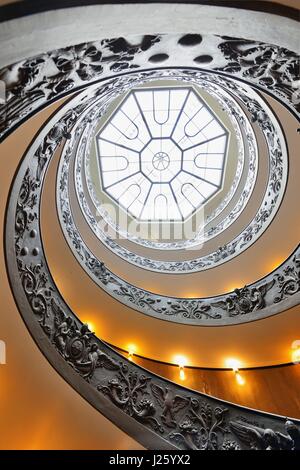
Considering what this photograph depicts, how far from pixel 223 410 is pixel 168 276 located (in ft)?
16.0

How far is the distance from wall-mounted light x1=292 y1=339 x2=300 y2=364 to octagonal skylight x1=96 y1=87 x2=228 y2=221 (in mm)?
5525

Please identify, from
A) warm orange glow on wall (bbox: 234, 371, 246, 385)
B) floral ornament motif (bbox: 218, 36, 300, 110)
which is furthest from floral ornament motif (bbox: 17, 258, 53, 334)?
warm orange glow on wall (bbox: 234, 371, 246, 385)

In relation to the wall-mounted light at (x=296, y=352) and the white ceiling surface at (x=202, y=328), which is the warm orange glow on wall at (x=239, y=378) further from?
the wall-mounted light at (x=296, y=352)

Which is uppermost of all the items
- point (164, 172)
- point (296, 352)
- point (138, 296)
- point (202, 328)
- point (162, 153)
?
point (162, 153)

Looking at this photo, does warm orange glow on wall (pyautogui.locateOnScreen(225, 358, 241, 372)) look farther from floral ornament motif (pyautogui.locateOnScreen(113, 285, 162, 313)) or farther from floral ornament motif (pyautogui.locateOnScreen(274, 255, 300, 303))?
floral ornament motif (pyautogui.locateOnScreen(113, 285, 162, 313))

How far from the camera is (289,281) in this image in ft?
24.2

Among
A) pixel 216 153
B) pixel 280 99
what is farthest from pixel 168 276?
pixel 280 99

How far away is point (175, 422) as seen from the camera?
4574mm

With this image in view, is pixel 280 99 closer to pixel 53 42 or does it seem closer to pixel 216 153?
pixel 53 42

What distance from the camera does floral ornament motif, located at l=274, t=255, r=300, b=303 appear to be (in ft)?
23.7

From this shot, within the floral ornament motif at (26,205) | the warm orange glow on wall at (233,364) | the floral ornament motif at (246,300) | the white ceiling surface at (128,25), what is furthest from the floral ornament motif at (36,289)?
the warm orange glow on wall at (233,364)

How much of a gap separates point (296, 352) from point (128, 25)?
7.68 meters

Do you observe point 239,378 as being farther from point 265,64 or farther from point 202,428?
point 265,64

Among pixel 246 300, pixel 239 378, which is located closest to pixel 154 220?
pixel 246 300
